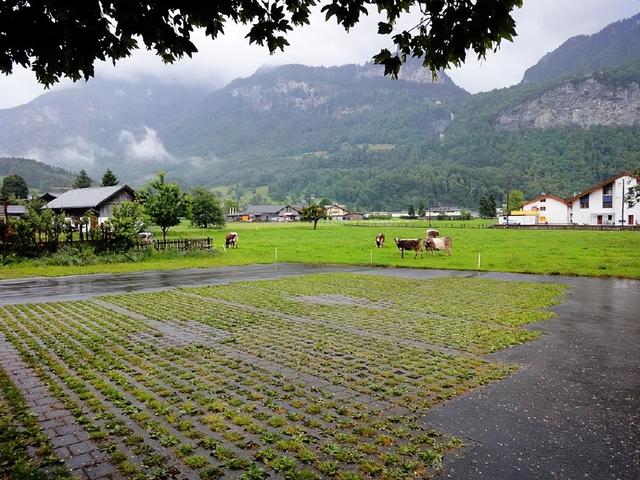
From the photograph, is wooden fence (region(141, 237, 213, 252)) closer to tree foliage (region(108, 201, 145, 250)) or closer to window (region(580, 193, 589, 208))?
tree foliage (region(108, 201, 145, 250))

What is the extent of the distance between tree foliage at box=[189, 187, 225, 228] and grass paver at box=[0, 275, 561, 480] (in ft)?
196

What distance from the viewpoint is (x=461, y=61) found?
4914 mm

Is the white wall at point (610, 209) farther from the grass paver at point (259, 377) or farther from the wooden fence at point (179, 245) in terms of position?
the grass paver at point (259, 377)

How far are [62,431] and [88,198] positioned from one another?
60688 millimetres

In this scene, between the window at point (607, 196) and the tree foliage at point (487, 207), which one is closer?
the window at point (607, 196)

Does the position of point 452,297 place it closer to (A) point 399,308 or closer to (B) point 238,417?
(A) point 399,308

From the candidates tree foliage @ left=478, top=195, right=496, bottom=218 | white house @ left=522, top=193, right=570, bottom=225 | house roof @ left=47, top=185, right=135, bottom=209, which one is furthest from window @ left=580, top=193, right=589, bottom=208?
house roof @ left=47, top=185, right=135, bottom=209

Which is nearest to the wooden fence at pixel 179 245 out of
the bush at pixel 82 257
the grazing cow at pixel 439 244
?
the bush at pixel 82 257

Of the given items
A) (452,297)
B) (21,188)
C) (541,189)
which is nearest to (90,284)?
(452,297)

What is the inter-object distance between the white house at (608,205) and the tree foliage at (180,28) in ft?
256

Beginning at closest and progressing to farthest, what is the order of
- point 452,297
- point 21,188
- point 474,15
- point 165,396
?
point 474,15
point 165,396
point 452,297
point 21,188

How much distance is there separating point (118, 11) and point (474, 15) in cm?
354

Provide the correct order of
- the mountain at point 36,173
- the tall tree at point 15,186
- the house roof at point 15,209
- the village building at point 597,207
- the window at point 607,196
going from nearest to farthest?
the village building at point 597,207
the house roof at point 15,209
the window at point 607,196
the tall tree at point 15,186
the mountain at point 36,173

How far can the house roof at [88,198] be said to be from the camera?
183ft
